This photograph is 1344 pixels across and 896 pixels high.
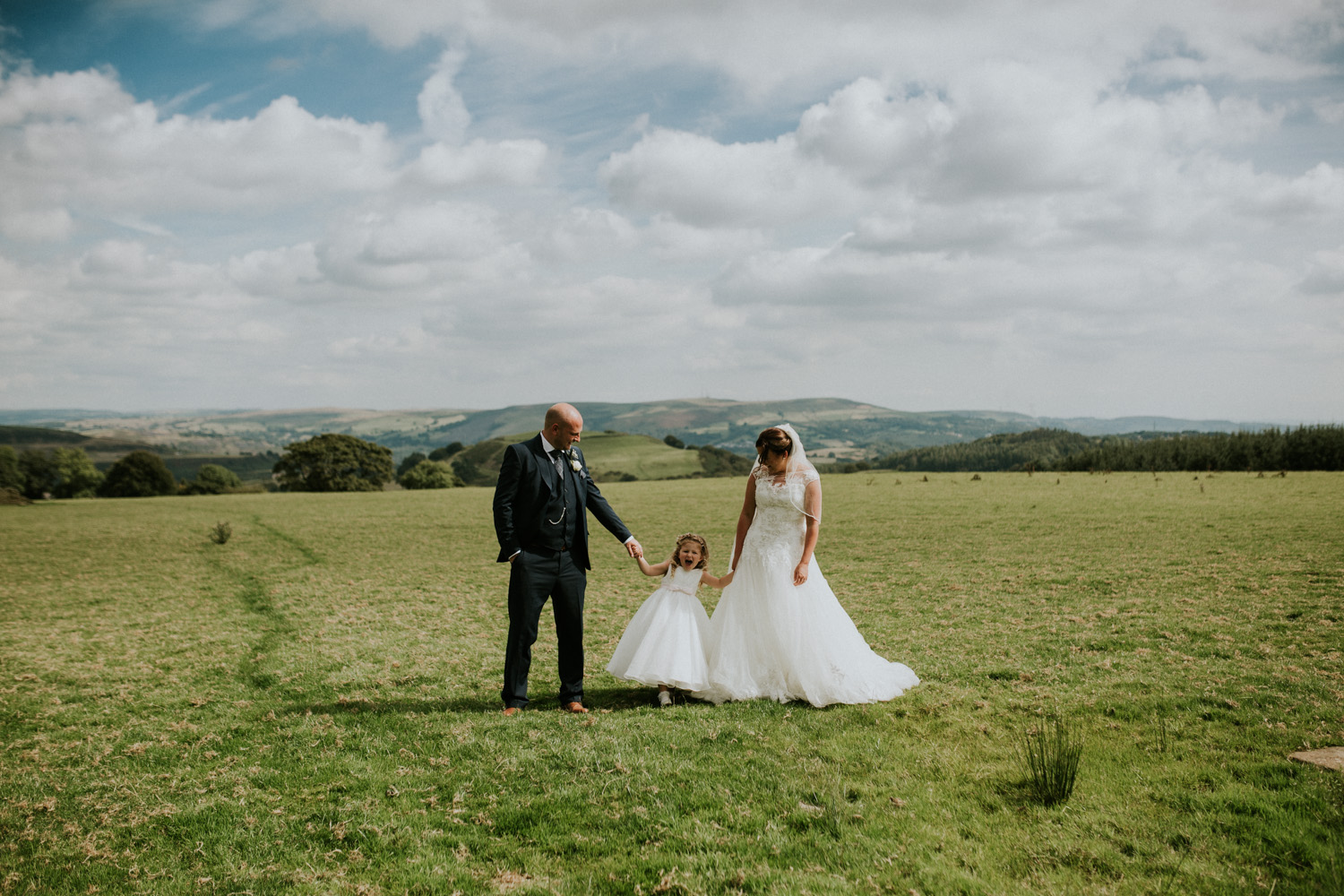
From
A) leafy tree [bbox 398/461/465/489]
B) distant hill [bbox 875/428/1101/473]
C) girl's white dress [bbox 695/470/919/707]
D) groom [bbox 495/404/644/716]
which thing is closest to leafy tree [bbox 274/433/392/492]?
leafy tree [bbox 398/461/465/489]

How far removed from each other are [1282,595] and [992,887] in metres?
13.0

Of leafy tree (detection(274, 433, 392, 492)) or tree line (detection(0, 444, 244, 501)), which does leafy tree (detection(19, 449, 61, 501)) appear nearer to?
tree line (detection(0, 444, 244, 501))

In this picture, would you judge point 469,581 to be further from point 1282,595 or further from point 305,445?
point 305,445

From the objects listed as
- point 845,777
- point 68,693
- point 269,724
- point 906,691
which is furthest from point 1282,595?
point 68,693

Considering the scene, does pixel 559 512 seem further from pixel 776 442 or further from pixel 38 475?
pixel 38 475

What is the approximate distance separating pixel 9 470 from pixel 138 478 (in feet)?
64.2

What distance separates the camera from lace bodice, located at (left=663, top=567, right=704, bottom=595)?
8.45 meters

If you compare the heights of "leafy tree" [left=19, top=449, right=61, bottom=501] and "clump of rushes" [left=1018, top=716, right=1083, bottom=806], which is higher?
"clump of rushes" [left=1018, top=716, right=1083, bottom=806]

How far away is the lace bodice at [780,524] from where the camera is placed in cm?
845

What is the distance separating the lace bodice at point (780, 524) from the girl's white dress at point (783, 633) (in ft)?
0.04

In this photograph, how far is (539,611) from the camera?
320 inches

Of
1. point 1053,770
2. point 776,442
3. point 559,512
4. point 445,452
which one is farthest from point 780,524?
point 445,452

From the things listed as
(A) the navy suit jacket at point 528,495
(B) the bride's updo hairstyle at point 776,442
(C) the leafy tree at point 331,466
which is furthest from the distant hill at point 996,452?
(A) the navy suit jacket at point 528,495

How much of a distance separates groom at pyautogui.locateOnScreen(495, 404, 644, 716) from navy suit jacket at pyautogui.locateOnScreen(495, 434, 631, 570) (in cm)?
1
